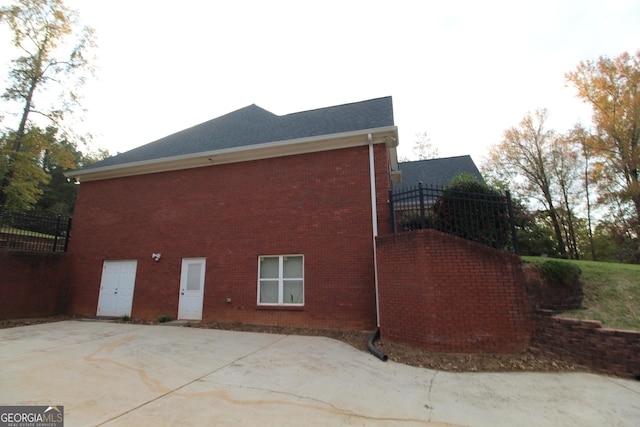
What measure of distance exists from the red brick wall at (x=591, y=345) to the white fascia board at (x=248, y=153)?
5.97m

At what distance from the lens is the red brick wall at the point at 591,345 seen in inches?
188

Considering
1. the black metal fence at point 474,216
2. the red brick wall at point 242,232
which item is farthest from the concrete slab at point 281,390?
the black metal fence at point 474,216

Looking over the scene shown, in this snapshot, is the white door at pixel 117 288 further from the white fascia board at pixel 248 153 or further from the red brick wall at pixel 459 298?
the red brick wall at pixel 459 298

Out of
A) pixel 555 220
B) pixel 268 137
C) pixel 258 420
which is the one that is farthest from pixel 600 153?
pixel 258 420

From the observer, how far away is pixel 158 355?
587 centimetres

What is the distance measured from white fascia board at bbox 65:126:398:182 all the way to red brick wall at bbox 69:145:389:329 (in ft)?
0.74

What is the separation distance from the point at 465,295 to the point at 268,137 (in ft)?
26.2

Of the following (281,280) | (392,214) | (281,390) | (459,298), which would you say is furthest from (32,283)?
(459,298)

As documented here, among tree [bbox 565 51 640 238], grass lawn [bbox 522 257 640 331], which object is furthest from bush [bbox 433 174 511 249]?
tree [bbox 565 51 640 238]

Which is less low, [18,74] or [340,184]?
[18,74]

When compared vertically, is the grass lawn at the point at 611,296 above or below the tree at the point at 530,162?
below

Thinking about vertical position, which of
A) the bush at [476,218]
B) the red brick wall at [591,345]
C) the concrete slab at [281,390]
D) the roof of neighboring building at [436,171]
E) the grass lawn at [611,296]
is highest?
the roof of neighboring building at [436,171]

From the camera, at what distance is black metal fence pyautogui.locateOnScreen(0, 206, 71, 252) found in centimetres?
1060

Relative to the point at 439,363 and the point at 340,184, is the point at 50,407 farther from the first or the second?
the point at 340,184
